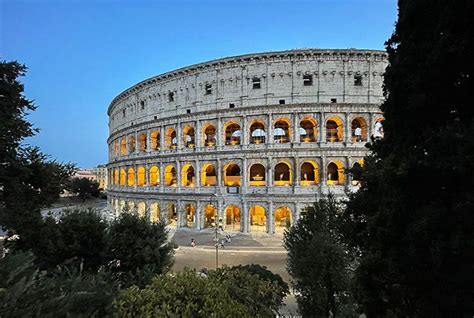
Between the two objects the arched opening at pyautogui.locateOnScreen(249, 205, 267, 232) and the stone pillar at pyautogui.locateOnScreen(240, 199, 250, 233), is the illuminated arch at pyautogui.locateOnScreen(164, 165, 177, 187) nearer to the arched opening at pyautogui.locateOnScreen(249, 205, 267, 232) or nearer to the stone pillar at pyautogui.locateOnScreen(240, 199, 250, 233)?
the stone pillar at pyautogui.locateOnScreen(240, 199, 250, 233)

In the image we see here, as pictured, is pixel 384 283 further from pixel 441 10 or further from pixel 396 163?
pixel 441 10

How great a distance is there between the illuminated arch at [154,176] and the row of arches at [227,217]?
3.08 m

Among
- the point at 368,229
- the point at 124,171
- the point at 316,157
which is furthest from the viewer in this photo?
the point at 124,171

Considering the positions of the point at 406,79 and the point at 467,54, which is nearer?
the point at 467,54

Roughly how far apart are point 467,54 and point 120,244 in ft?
49.1

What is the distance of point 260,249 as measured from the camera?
27094mm

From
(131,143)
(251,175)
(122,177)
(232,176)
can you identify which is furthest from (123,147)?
(251,175)

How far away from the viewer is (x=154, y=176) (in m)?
41.8

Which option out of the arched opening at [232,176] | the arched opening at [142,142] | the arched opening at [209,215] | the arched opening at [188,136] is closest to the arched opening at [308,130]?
the arched opening at [232,176]

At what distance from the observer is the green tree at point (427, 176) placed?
6.25 m

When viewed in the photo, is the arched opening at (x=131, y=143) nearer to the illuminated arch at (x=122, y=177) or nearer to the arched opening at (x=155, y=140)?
the illuminated arch at (x=122, y=177)

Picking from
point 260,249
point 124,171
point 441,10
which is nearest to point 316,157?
point 260,249

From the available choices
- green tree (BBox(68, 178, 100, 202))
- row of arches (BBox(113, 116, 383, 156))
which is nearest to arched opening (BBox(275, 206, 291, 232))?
row of arches (BBox(113, 116, 383, 156))

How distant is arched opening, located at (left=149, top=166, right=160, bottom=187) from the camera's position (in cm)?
3999
